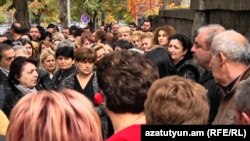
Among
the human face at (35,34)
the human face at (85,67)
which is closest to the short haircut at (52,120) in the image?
the human face at (85,67)

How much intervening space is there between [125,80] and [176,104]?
1.93 feet

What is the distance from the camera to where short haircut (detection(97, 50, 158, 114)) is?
3439 millimetres

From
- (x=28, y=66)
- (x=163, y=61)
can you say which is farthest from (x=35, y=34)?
(x=28, y=66)

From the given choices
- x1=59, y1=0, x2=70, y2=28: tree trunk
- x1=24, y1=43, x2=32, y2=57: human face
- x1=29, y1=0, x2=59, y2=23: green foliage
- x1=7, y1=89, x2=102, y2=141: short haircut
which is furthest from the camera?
x1=29, y1=0, x2=59, y2=23: green foliage

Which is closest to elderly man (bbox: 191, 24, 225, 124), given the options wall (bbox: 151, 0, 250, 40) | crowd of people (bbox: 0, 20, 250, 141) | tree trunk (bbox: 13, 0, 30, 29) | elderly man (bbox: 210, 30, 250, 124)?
crowd of people (bbox: 0, 20, 250, 141)

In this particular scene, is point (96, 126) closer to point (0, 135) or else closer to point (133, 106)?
point (133, 106)

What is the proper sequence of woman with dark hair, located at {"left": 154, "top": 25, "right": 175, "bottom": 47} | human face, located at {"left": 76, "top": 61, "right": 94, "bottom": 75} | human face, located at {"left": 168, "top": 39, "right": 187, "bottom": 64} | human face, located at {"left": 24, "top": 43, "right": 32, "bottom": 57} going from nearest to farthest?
human face, located at {"left": 76, "top": 61, "right": 94, "bottom": 75}
human face, located at {"left": 168, "top": 39, "right": 187, "bottom": 64}
woman with dark hair, located at {"left": 154, "top": 25, "right": 175, "bottom": 47}
human face, located at {"left": 24, "top": 43, "right": 32, "bottom": 57}

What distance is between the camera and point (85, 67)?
675cm

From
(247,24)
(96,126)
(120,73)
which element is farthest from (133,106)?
(247,24)

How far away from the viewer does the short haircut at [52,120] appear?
256cm

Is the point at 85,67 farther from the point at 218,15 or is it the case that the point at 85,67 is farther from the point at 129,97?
the point at 218,15

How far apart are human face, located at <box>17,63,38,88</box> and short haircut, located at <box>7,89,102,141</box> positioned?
3.62 m

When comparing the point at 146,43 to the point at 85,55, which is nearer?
the point at 85,55

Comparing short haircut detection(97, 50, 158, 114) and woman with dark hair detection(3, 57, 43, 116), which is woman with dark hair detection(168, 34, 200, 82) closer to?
woman with dark hair detection(3, 57, 43, 116)
